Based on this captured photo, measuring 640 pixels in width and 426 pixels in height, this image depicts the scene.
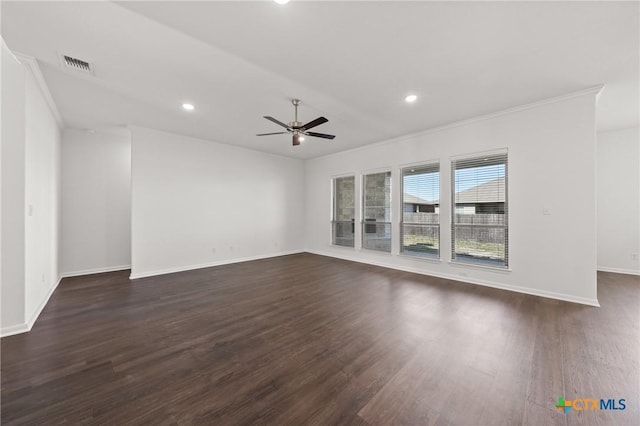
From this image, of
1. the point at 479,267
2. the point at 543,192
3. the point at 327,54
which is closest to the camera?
the point at 327,54

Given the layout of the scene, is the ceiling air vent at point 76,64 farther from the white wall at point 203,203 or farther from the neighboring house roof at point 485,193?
the neighboring house roof at point 485,193

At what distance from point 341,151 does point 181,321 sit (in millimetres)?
5518

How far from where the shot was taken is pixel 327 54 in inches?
103

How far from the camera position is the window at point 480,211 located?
4.27m

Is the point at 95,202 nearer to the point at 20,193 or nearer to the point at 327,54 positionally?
the point at 20,193

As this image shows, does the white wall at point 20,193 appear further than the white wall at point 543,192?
No

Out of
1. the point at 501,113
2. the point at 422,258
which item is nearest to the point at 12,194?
the point at 422,258

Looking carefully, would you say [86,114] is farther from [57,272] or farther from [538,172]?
[538,172]

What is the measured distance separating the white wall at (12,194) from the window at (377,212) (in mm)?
5971

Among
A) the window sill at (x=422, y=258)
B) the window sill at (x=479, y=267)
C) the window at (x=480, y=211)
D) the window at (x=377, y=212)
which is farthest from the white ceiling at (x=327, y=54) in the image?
the window sill at (x=422, y=258)

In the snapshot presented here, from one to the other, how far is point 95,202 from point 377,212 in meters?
6.48

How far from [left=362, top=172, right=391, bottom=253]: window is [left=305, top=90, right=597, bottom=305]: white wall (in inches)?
53.6

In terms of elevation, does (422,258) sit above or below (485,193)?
below

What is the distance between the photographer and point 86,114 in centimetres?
422
